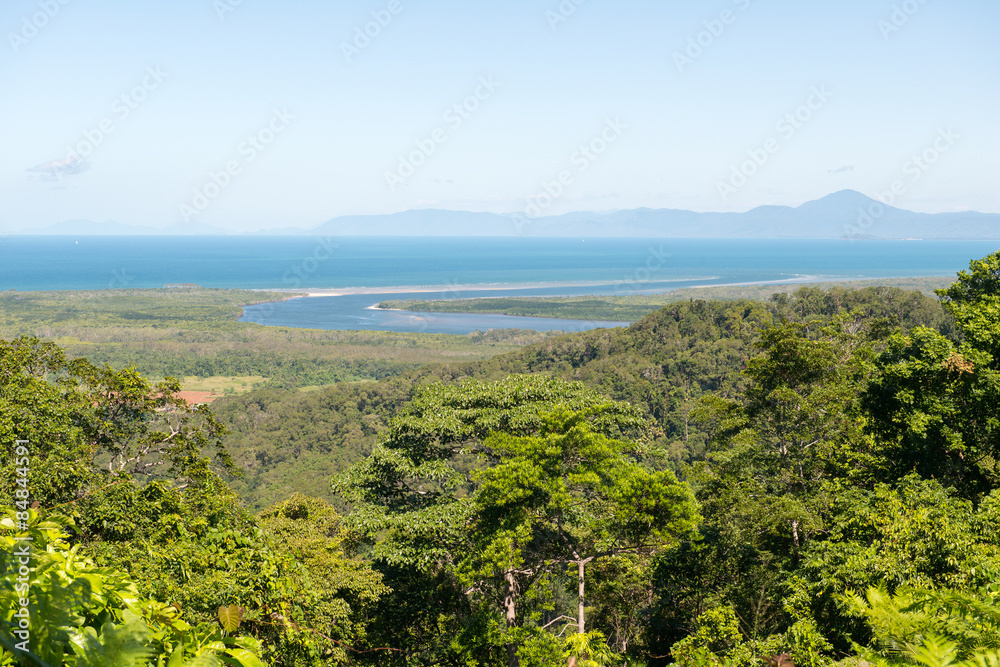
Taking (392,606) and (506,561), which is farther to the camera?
(392,606)

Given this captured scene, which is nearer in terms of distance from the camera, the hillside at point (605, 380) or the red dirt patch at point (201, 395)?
the hillside at point (605, 380)

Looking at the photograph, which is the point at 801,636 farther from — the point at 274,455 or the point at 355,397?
the point at 355,397

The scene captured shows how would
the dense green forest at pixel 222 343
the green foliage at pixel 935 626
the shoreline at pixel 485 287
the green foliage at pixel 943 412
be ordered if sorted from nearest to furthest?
the green foliage at pixel 935 626
the green foliage at pixel 943 412
the dense green forest at pixel 222 343
the shoreline at pixel 485 287

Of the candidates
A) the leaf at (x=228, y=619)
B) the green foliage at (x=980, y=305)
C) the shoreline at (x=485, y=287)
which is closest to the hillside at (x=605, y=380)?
the green foliage at (x=980, y=305)

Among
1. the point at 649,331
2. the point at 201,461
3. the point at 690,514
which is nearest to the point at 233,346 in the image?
the point at 649,331

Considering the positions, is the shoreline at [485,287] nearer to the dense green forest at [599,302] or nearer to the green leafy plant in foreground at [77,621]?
the dense green forest at [599,302]

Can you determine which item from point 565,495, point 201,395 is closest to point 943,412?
point 565,495

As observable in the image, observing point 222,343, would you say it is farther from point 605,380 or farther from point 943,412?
point 943,412

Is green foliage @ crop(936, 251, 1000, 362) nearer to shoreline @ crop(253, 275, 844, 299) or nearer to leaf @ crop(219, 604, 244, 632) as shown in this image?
leaf @ crop(219, 604, 244, 632)
